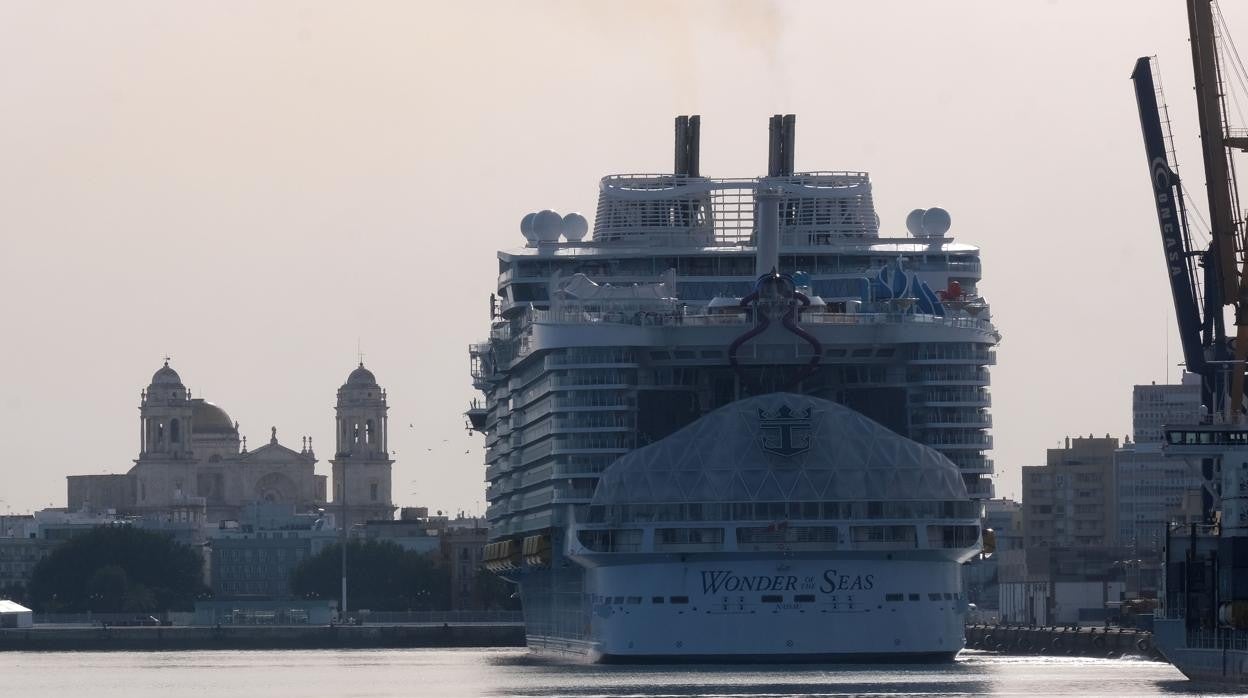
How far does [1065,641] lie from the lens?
175125 millimetres

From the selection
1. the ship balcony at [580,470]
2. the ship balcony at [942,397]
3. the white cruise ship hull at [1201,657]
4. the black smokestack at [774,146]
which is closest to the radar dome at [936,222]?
the black smokestack at [774,146]

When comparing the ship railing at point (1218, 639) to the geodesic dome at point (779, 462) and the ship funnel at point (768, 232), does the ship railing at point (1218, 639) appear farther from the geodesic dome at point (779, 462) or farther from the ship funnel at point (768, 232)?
the ship funnel at point (768, 232)

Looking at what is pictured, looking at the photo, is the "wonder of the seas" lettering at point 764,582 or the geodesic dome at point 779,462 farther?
the geodesic dome at point 779,462

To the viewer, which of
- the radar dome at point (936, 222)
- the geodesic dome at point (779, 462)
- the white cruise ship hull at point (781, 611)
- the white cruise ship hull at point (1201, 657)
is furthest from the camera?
the radar dome at point (936, 222)

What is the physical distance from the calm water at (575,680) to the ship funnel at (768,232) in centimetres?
1837

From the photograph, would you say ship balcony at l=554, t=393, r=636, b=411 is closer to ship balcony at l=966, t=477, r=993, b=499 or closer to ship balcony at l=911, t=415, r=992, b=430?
ship balcony at l=911, t=415, r=992, b=430

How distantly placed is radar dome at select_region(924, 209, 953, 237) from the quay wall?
2135cm

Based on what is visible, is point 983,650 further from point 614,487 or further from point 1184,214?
point 614,487

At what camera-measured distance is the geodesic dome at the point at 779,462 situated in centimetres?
12662

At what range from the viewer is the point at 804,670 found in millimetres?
124750

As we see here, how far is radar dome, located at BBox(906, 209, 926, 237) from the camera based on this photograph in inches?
6063

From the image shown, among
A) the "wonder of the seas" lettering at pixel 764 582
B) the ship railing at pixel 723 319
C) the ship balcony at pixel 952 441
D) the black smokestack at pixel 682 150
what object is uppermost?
the black smokestack at pixel 682 150

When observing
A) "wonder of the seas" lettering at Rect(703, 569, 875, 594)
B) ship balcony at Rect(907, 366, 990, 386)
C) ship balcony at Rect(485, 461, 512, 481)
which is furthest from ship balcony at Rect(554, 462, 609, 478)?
ship balcony at Rect(485, 461, 512, 481)

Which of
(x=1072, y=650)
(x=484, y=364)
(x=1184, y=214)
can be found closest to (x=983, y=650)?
(x=1072, y=650)
